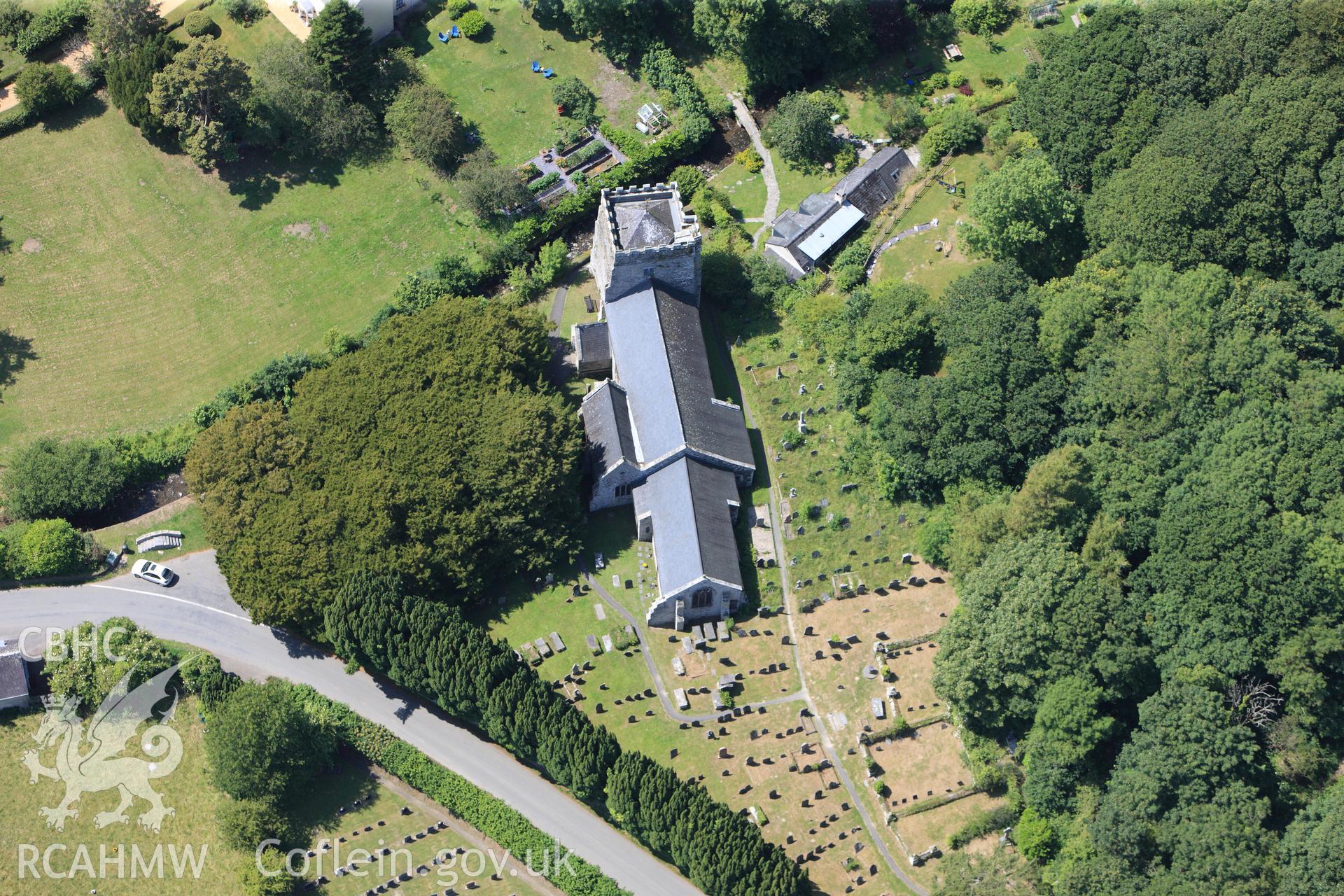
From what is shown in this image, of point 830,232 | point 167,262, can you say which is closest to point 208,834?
point 167,262

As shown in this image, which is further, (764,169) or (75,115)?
(75,115)

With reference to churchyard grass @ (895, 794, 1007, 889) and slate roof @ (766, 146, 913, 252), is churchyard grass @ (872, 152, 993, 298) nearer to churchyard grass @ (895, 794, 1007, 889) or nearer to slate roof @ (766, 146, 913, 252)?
slate roof @ (766, 146, 913, 252)

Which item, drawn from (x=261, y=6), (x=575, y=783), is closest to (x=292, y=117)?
A: (x=261, y=6)

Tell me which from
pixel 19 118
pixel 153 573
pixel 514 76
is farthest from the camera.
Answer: pixel 514 76

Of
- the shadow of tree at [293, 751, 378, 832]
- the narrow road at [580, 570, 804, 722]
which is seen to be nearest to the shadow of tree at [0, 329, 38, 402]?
the shadow of tree at [293, 751, 378, 832]

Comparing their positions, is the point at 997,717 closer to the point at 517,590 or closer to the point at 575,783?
the point at 575,783

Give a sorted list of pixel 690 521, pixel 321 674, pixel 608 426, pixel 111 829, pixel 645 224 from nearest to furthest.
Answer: pixel 111 829 < pixel 690 521 < pixel 321 674 < pixel 608 426 < pixel 645 224

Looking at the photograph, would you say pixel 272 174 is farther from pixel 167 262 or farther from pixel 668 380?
pixel 668 380
